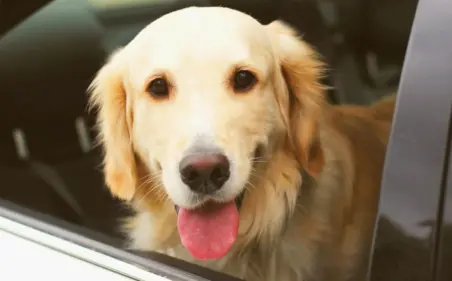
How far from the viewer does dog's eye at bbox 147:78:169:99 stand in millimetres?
1031

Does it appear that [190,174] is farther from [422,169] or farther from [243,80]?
[422,169]

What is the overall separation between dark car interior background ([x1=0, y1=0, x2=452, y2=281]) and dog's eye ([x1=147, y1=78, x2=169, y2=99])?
0.48 ft

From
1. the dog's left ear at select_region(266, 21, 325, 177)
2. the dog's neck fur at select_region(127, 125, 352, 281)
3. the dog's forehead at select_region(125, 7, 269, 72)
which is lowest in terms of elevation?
the dog's neck fur at select_region(127, 125, 352, 281)

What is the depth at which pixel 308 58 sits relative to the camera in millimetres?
1085

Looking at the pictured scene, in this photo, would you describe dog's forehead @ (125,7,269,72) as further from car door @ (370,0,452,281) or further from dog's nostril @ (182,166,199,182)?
car door @ (370,0,452,281)

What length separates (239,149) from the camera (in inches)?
38.9

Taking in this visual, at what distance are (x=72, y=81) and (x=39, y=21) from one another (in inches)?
8.9

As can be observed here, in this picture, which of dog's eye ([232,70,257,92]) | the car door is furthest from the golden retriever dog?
the car door

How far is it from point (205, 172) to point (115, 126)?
0.76ft

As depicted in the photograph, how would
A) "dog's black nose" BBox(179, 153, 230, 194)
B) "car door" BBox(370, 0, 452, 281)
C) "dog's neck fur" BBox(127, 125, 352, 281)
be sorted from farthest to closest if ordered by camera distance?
"dog's neck fur" BBox(127, 125, 352, 281) → "dog's black nose" BBox(179, 153, 230, 194) → "car door" BBox(370, 0, 452, 281)

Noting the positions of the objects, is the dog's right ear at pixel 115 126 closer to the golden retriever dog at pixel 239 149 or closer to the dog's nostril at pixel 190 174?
the golden retriever dog at pixel 239 149

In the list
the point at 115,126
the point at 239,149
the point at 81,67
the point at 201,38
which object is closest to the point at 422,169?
the point at 239,149

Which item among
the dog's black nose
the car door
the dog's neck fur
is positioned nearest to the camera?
the car door

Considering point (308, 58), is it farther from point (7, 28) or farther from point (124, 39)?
point (7, 28)
